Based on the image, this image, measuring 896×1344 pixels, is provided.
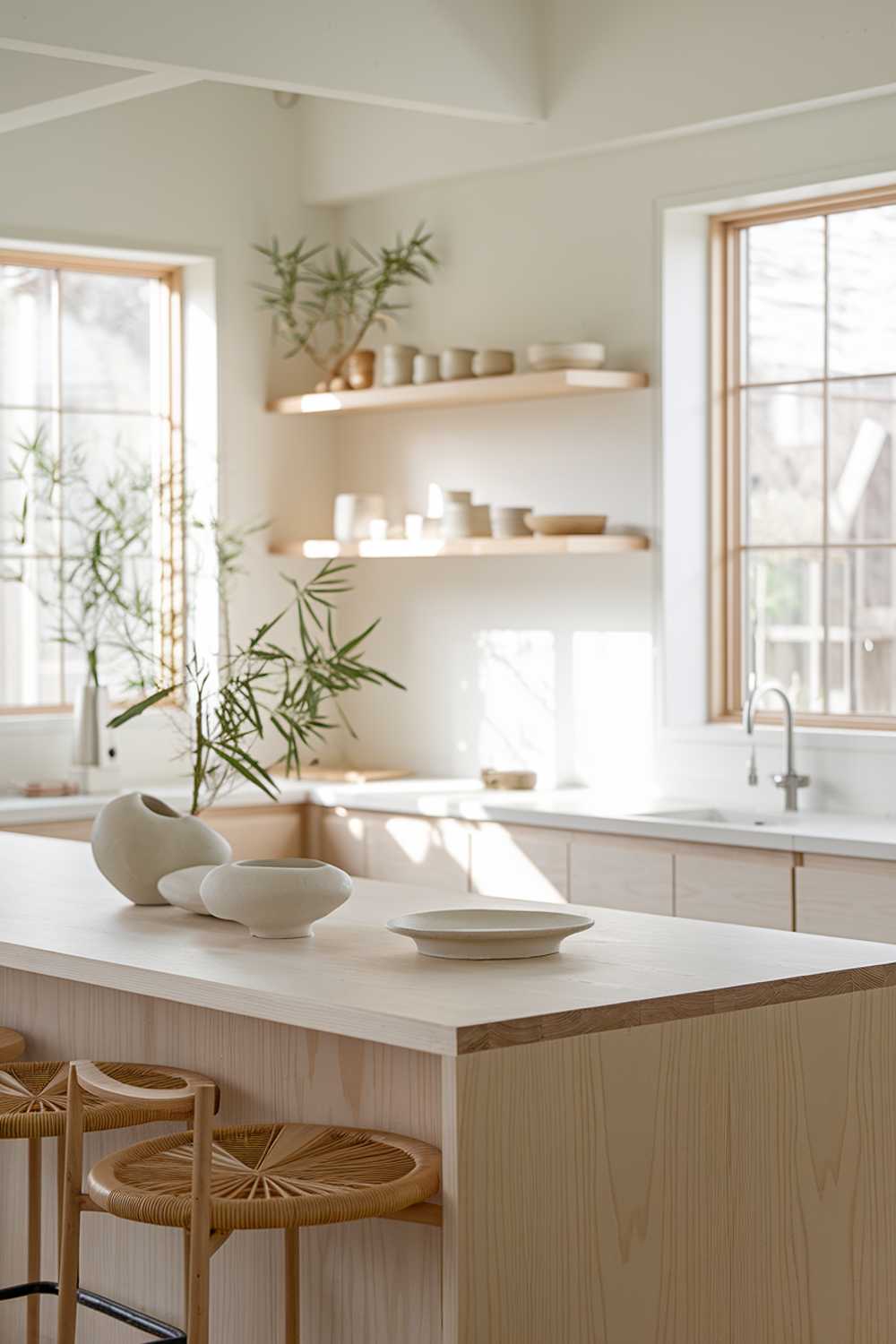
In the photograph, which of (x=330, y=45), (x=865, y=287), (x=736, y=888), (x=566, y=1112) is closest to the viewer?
(x=566, y=1112)

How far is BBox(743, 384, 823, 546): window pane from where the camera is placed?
8766 mm

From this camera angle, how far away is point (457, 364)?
5.82 metres

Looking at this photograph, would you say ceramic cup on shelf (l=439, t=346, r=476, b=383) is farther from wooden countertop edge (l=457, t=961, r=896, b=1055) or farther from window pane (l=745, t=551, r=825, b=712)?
wooden countertop edge (l=457, t=961, r=896, b=1055)

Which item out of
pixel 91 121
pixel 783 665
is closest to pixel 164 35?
pixel 91 121

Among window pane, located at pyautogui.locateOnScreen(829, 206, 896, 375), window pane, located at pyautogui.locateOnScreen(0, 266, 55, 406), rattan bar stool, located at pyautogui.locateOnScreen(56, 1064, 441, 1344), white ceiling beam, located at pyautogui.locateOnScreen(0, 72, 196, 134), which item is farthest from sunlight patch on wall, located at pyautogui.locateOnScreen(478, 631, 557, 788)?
rattan bar stool, located at pyautogui.locateOnScreen(56, 1064, 441, 1344)

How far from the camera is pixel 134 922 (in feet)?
10.4

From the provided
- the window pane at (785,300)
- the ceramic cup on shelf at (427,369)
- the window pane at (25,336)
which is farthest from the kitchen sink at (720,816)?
the window pane at (25,336)

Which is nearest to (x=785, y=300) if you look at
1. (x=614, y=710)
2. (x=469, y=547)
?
(x=469, y=547)

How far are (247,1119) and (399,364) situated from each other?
357 cm

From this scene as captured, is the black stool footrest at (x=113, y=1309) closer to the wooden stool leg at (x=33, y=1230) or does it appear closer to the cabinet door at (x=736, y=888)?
the wooden stool leg at (x=33, y=1230)

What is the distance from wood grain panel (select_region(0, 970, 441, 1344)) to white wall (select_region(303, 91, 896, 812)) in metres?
2.53

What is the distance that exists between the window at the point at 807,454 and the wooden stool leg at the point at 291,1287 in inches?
115

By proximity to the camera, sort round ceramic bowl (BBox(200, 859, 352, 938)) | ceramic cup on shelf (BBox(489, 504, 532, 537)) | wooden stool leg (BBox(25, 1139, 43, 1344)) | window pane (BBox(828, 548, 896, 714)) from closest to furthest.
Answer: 1. round ceramic bowl (BBox(200, 859, 352, 938))
2. wooden stool leg (BBox(25, 1139, 43, 1344))
3. ceramic cup on shelf (BBox(489, 504, 532, 537))
4. window pane (BBox(828, 548, 896, 714))

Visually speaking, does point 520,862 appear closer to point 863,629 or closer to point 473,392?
point 473,392
